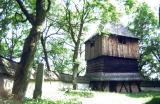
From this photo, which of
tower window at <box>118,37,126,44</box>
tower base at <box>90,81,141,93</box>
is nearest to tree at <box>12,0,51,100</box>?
tower base at <box>90,81,141,93</box>

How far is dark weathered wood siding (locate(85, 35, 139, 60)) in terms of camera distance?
36125 mm

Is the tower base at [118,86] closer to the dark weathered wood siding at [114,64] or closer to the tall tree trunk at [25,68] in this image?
the dark weathered wood siding at [114,64]

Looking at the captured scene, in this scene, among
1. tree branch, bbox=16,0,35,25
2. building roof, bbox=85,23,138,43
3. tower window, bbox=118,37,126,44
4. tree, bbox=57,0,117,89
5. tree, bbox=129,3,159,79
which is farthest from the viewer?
tree, bbox=129,3,159,79

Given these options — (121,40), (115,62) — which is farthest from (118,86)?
(121,40)

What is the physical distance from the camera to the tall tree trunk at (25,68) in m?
16.6

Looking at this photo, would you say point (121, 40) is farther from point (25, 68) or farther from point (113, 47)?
point (25, 68)

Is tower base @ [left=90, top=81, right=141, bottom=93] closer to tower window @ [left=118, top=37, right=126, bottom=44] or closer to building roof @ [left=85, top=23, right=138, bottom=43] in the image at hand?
tower window @ [left=118, top=37, right=126, bottom=44]

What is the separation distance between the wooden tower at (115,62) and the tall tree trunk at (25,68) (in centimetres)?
1789

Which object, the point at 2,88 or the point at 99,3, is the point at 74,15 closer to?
the point at 99,3

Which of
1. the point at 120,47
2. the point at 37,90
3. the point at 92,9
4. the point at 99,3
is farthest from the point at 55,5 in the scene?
the point at 37,90

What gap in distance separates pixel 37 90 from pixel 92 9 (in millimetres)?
16596

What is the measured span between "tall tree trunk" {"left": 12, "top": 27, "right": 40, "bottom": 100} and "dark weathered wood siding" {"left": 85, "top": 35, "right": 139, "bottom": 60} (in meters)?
18.9

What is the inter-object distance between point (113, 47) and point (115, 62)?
1803mm

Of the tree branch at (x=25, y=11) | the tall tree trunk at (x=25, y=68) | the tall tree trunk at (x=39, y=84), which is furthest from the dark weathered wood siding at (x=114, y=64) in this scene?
the tall tree trunk at (x=25, y=68)
